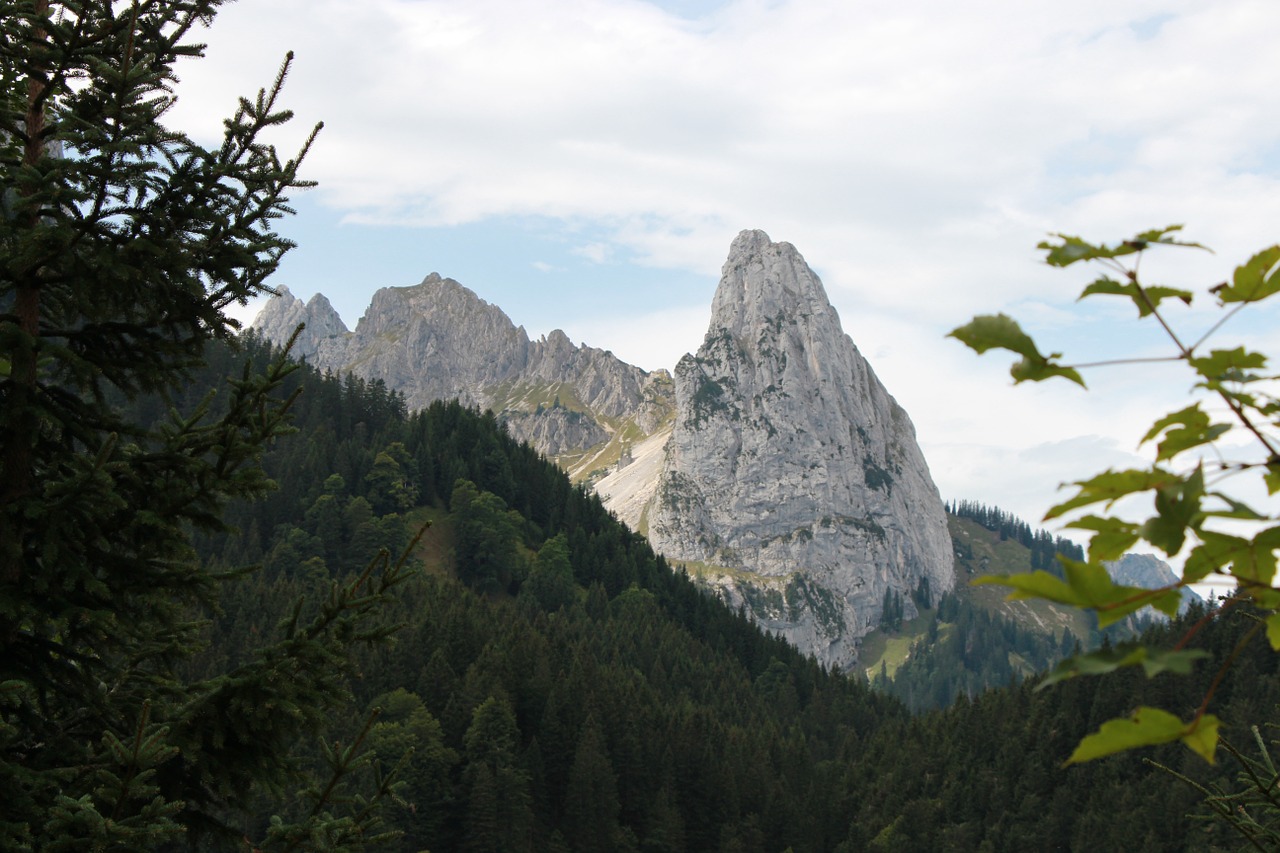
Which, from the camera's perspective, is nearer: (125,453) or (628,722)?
(125,453)

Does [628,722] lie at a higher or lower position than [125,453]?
lower

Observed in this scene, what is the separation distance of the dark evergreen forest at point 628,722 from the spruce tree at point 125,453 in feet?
161

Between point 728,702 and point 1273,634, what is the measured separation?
134348 mm

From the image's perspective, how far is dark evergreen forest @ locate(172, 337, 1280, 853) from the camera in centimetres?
8381

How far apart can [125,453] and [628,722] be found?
303 feet

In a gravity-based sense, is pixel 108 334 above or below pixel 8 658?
above

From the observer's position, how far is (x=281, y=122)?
1070 cm

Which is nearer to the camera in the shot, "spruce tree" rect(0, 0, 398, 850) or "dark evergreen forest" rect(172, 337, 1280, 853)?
"spruce tree" rect(0, 0, 398, 850)

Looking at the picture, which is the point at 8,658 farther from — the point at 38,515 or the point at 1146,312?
the point at 1146,312

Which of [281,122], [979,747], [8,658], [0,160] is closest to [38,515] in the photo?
[8,658]

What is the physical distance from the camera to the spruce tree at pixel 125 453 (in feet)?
31.4

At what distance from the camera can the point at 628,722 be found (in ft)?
324

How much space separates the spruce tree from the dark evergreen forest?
48992mm

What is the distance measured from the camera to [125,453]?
34.0 ft
